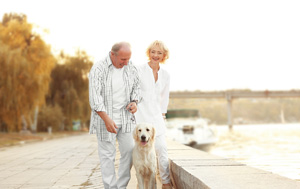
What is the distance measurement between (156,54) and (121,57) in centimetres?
108

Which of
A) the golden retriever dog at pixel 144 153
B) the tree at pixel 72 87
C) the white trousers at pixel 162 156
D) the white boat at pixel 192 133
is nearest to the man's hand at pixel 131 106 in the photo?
the golden retriever dog at pixel 144 153

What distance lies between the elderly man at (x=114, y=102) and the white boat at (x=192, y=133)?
60.4ft

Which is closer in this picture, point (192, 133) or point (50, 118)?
point (192, 133)

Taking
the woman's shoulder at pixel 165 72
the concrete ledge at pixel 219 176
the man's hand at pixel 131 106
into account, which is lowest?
the concrete ledge at pixel 219 176

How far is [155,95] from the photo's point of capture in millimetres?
5406

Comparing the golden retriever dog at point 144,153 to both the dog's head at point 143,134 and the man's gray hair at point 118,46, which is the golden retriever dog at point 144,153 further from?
the man's gray hair at point 118,46

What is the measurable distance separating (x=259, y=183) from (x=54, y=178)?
4694mm

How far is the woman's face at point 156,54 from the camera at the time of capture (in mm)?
5363

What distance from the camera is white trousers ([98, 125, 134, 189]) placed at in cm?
458

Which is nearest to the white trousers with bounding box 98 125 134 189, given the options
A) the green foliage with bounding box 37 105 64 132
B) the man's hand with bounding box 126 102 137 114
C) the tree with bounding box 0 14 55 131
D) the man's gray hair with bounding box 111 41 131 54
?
the man's hand with bounding box 126 102 137 114

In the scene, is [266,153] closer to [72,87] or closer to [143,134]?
[143,134]

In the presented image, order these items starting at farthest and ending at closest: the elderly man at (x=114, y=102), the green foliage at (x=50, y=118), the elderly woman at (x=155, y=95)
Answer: the green foliage at (x=50, y=118) → the elderly woman at (x=155, y=95) → the elderly man at (x=114, y=102)

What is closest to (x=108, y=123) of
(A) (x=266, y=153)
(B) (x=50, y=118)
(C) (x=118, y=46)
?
(C) (x=118, y=46)

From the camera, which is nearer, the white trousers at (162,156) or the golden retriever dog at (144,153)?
the golden retriever dog at (144,153)
